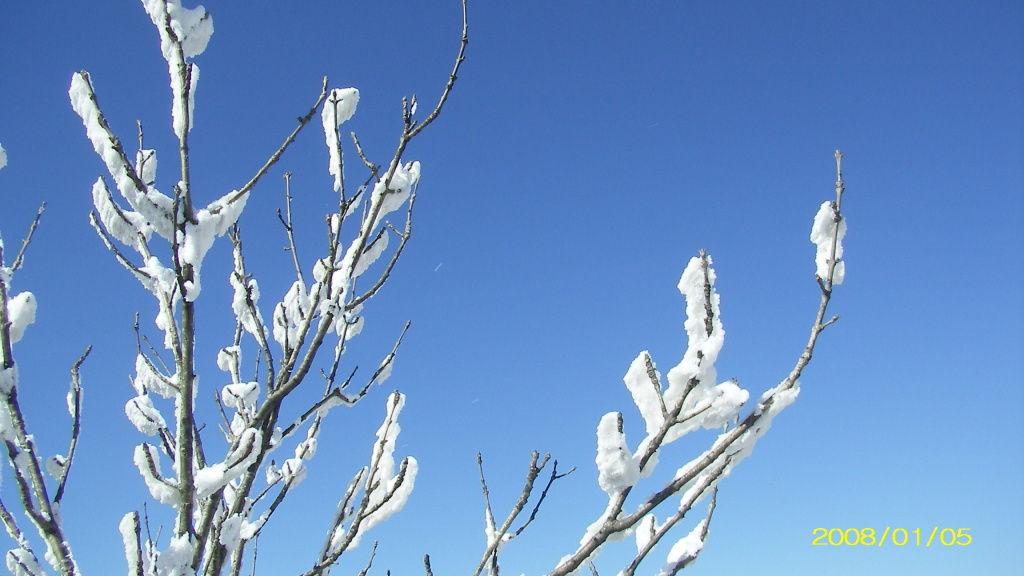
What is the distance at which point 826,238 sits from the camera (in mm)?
1418

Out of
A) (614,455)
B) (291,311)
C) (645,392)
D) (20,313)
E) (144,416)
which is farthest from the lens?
(291,311)

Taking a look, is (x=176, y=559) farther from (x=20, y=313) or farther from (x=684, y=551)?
(x=684, y=551)

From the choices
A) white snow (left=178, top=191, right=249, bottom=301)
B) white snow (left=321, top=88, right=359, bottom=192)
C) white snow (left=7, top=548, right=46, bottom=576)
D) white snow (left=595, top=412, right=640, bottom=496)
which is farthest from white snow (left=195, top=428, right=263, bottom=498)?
white snow (left=595, top=412, right=640, bottom=496)

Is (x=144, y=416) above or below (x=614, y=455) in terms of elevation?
above

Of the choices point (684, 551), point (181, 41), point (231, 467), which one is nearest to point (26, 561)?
point (231, 467)

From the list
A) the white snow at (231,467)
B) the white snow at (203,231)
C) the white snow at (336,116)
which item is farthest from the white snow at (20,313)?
the white snow at (336,116)

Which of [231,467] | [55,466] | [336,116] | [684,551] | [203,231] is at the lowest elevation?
[684,551]

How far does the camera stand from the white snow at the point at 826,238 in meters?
1.38

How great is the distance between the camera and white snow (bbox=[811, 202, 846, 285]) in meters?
1.38

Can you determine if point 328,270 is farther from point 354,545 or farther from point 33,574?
point 33,574

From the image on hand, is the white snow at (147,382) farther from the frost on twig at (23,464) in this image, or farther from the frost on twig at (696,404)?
the frost on twig at (696,404)

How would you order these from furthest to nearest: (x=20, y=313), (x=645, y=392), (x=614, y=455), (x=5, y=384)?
(x=20, y=313) < (x=5, y=384) < (x=645, y=392) < (x=614, y=455)

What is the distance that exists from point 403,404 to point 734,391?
136cm

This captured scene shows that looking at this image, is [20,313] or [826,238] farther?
[20,313]
